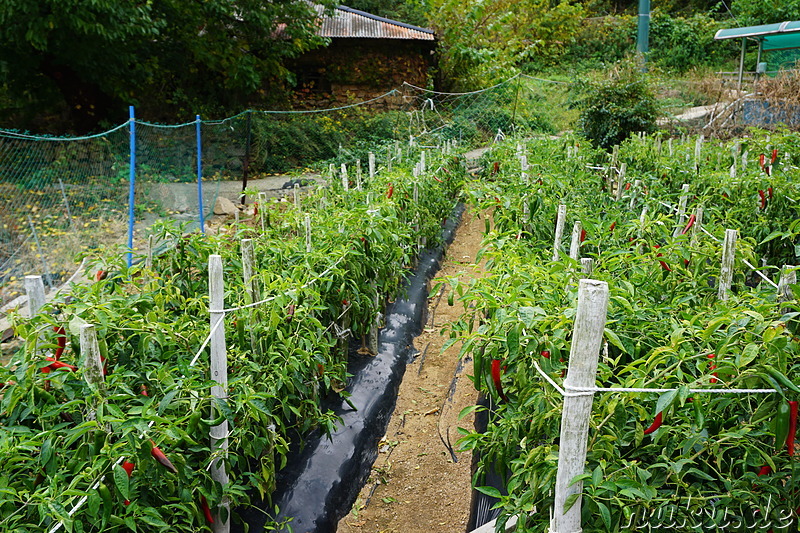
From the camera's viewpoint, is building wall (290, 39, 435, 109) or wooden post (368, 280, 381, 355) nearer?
wooden post (368, 280, 381, 355)

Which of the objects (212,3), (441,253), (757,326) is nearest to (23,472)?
(757,326)

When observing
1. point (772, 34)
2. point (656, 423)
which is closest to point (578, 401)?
point (656, 423)

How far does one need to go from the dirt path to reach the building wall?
11.4 m

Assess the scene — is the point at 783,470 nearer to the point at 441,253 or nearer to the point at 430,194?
the point at 430,194

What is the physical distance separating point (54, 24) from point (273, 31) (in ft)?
14.8

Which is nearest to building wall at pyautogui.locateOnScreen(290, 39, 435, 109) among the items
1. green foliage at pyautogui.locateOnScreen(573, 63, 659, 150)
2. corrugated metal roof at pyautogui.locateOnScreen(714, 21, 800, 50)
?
green foliage at pyautogui.locateOnScreen(573, 63, 659, 150)

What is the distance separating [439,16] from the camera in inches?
655

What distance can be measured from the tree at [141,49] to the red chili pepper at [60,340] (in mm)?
7109

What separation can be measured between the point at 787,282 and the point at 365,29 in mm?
14229

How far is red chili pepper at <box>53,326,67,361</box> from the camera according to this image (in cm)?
204

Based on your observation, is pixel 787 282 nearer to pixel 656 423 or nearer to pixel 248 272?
pixel 656 423

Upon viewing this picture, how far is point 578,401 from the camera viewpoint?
1.70 m

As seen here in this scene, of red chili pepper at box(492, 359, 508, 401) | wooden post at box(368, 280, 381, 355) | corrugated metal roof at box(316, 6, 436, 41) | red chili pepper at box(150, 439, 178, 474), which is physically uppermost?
corrugated metal roof at box(316, 6, 436, 41)

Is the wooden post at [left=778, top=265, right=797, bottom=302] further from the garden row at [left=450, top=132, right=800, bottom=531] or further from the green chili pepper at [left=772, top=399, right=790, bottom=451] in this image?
the green chili pepper at [left=772, top=399, right=790, bottom=451]
